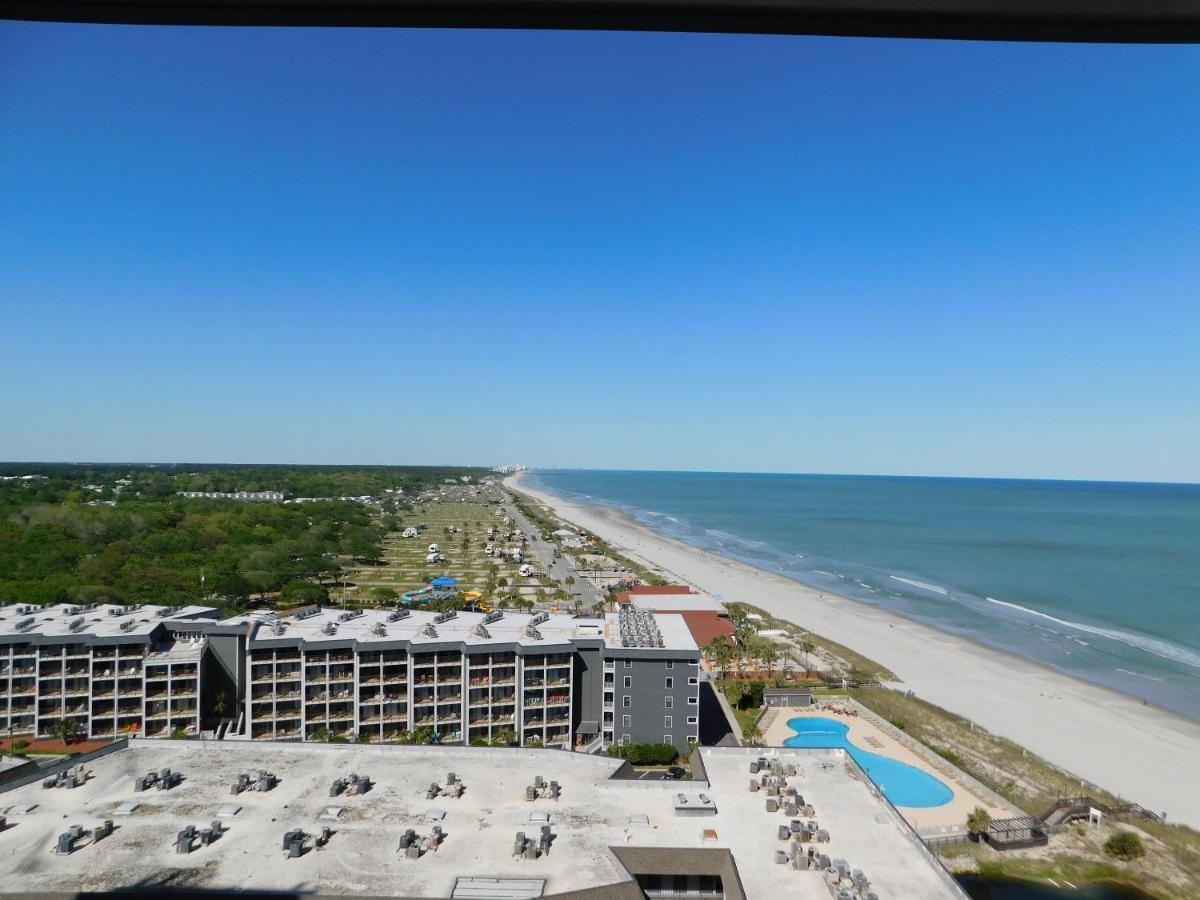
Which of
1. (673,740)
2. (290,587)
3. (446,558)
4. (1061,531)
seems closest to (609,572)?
(446,558)

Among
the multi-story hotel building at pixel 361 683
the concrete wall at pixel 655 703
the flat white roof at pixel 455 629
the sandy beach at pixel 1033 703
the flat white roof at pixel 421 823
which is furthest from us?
the flat white roof at pixel 455 629

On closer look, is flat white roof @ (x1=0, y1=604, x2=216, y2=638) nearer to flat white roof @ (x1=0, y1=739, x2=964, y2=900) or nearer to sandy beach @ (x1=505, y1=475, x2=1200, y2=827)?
flat white roof @ (x1=0, y1=739, x2=964, y2=900)

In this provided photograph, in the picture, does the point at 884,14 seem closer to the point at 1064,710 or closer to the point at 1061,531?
the point at 1064,710

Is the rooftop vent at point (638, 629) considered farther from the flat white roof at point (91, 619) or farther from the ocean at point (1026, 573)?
the ocean at point (1026, 573)

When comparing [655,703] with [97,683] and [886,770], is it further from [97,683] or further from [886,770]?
[97,683]

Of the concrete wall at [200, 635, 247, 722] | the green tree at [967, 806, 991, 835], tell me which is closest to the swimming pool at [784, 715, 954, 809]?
the green tree at [967, 806, 991, 835]

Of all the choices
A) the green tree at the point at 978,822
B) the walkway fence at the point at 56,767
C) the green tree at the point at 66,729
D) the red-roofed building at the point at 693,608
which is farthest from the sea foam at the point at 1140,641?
the green tree at the point at 66,729
